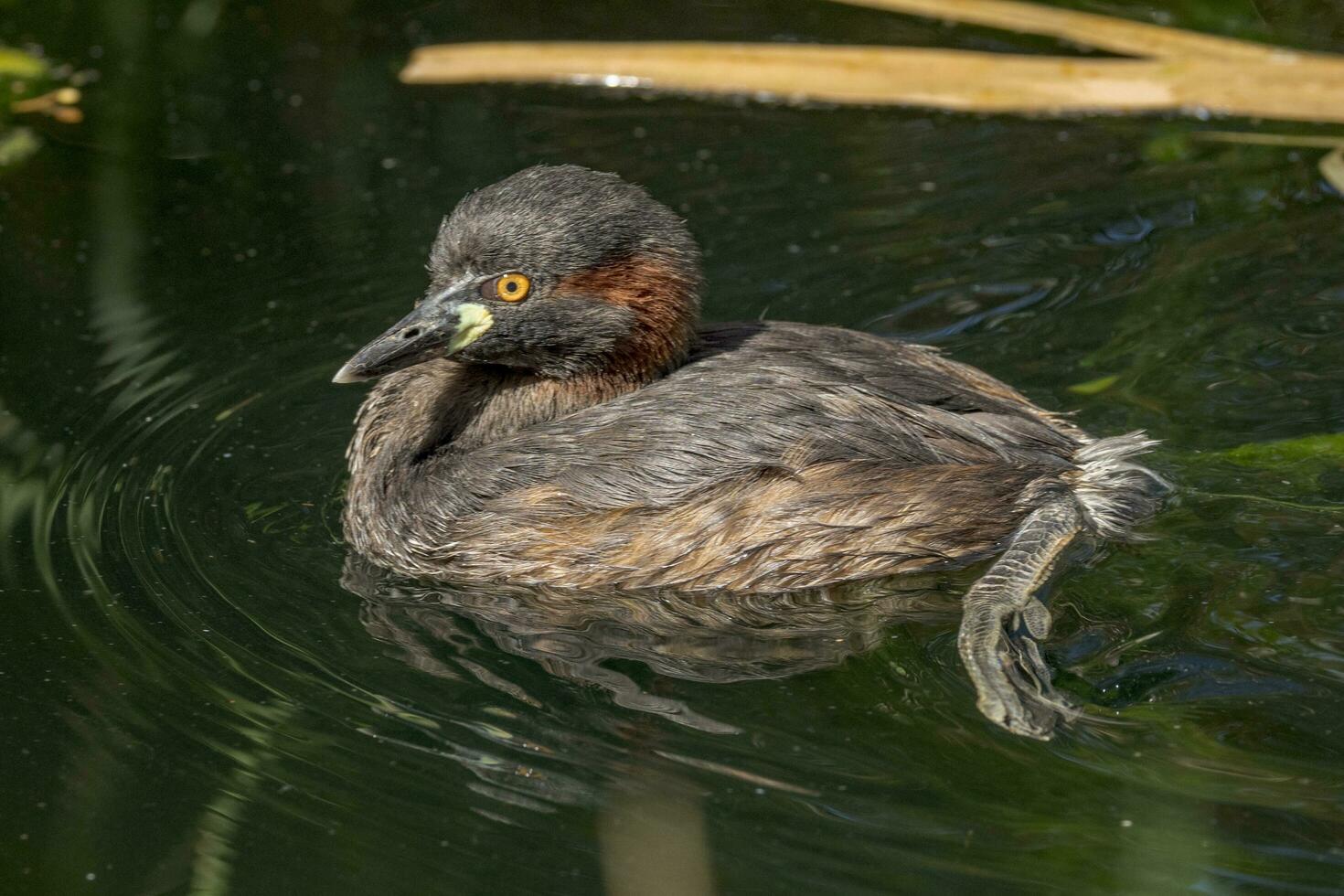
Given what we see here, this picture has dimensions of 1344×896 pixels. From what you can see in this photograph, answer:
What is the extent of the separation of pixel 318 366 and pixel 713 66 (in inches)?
118

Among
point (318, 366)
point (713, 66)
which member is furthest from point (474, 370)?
point (713, 66)

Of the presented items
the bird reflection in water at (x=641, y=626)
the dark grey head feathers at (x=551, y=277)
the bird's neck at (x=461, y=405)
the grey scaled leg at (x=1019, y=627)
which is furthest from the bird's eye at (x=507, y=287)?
the grey scaled leg at (x=1019, y=627)

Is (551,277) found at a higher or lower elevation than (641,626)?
higher

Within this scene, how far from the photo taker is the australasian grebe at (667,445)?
4.99 m

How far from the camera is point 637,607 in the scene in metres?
5.03

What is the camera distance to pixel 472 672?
469 cm

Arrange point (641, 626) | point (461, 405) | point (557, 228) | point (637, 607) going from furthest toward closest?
point (461, 405)
point (557, 228)
point (637, 607)
point (641, 626)

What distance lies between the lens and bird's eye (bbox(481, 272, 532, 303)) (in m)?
5.19

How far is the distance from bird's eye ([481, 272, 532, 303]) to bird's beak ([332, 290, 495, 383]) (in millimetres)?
51

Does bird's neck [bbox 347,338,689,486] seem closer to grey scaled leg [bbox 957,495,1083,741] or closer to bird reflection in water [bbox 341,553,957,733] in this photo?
bird reflection in water [bbox 341,553,957,733]

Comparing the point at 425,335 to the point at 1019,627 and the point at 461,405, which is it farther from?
the point at 1019,627

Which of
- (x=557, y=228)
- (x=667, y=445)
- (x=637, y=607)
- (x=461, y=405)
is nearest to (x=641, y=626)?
(x=637, y=607)

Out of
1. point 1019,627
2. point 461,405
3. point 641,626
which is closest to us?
point 1019,627

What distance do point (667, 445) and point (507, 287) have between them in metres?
0.69
